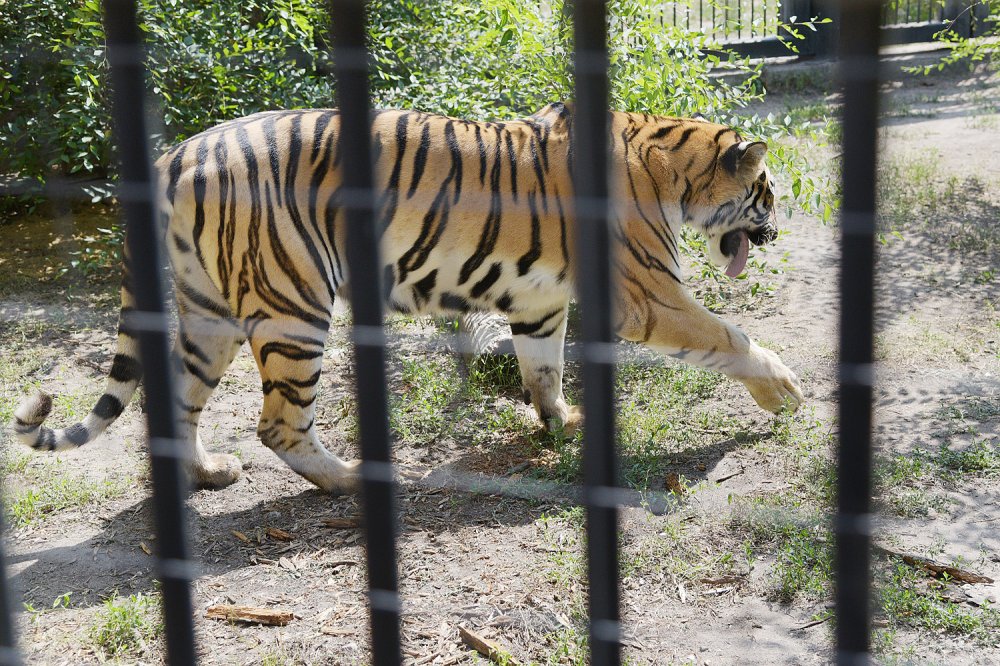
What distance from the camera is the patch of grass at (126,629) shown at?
2.69 meters

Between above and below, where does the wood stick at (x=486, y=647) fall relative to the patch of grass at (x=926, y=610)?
below

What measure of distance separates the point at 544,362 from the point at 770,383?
0.83 meters

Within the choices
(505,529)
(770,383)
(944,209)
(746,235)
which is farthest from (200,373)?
(944,209)

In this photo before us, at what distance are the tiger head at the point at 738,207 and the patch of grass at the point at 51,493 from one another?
7.52ft

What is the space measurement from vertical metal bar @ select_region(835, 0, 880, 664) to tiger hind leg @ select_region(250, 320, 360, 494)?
261cm

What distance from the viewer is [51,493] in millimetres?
3588

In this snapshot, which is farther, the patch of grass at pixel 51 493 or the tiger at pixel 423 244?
the patch of grass at pixel 51 493

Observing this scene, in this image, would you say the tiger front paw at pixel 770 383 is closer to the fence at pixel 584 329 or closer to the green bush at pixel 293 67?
the green bush at pixel 293 67

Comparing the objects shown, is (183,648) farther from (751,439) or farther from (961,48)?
(961,48)

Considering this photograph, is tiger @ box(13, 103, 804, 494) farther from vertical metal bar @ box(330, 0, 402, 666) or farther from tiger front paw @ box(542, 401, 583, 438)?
vertical metal bar @ box(330, 0, 402, 666)

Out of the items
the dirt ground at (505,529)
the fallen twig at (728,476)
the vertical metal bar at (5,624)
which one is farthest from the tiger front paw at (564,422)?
the vertical metal bar at (5,624)

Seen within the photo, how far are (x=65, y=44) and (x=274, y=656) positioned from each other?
3812mm

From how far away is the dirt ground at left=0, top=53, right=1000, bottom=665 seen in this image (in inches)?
105

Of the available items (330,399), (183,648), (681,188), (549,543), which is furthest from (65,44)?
(183,648)
